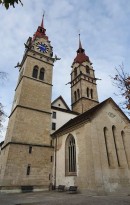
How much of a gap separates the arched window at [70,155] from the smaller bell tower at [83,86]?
13.1 metres

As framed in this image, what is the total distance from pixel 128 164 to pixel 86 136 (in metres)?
5.77

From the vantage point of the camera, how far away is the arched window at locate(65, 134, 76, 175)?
16.3 meters

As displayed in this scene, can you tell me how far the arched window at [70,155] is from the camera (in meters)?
16.3

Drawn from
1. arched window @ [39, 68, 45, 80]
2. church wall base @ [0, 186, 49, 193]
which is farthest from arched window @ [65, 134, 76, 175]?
arched window @ [39, 68, 45, 80]

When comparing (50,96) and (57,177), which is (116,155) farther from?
(50,96)

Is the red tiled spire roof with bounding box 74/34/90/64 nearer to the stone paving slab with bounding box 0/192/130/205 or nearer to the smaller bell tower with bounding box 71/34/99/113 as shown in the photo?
Answer: the smaller bell tower with bounding box 71/34/99/113

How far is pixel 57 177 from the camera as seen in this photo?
17.5 meters

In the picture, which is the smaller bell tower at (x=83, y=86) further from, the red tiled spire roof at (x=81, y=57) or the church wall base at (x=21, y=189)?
the church wall base at (x=21, y=189)

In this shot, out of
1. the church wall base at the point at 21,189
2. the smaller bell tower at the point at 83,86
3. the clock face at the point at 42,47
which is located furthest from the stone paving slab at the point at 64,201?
the clock face at the point at 42,47

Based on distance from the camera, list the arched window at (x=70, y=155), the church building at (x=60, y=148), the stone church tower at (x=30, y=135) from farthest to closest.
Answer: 1. the arched window at (x=70, y=155)
2. the stone church tower at (x=30, y=135)
3. the church building at (x=60, y=148)

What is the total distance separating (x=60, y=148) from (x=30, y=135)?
386 centimetres

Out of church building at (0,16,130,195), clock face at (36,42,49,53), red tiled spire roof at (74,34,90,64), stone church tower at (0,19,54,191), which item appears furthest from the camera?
red tiled spire roof at (74,34,90,64)

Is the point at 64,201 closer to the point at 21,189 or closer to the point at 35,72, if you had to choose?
the point at 21,189

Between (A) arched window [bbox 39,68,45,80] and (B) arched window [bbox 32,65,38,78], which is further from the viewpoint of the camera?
(A) arched window [bbox 39,68,45,80]
